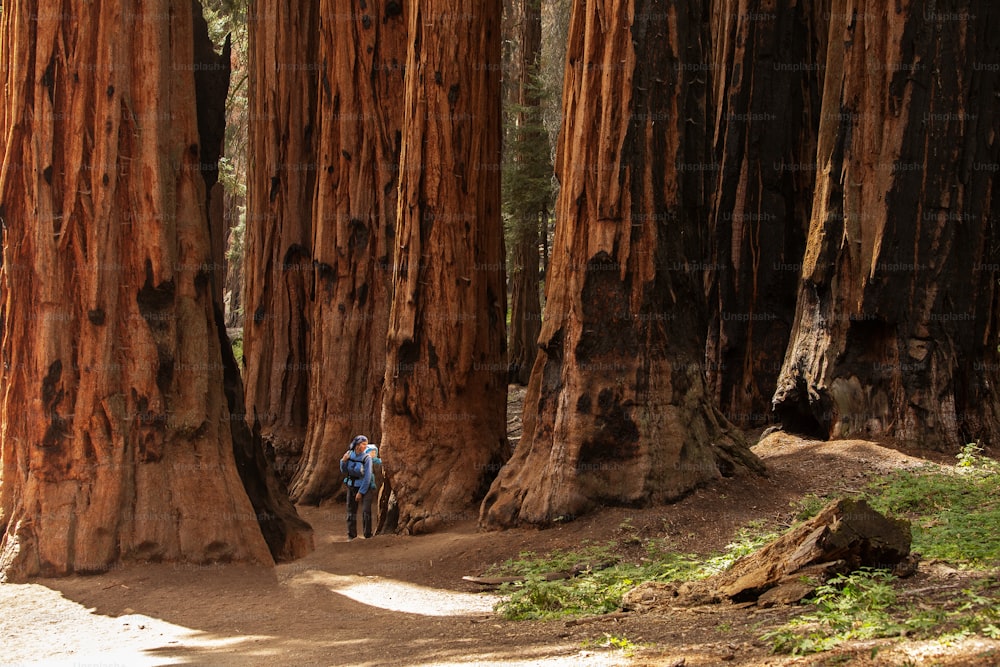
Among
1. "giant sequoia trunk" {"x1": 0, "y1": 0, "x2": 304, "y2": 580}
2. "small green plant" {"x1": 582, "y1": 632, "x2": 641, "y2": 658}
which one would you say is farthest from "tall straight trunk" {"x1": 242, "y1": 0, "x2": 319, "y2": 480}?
"small green plant" {"x1": 582, "y1": 632, "x2": 641, "y2": 658}

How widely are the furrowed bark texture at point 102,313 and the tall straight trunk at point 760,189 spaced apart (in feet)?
24.7

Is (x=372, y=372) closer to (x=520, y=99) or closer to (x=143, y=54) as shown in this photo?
(x=143, y=54)

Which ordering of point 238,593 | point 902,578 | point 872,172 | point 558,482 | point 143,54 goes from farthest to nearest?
point 872,172 < point 558,482 < point 143,54 < point 238,593 < point 902,578

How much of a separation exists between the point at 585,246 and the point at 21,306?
4761 mm

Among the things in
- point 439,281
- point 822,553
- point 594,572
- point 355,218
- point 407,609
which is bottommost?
point 407,609

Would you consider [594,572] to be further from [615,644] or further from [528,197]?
[528,197]

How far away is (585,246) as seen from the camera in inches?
394

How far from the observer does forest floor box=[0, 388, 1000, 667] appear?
5.37 meters

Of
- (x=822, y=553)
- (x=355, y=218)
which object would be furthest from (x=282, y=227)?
(x=822, y=553)

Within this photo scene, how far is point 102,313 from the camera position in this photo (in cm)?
863

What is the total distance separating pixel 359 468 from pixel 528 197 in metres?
10.8

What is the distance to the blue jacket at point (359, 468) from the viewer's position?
38.7ft

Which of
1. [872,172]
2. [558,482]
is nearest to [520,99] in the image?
[872,172]

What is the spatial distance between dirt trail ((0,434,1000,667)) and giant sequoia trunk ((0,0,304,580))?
51 centimetres
